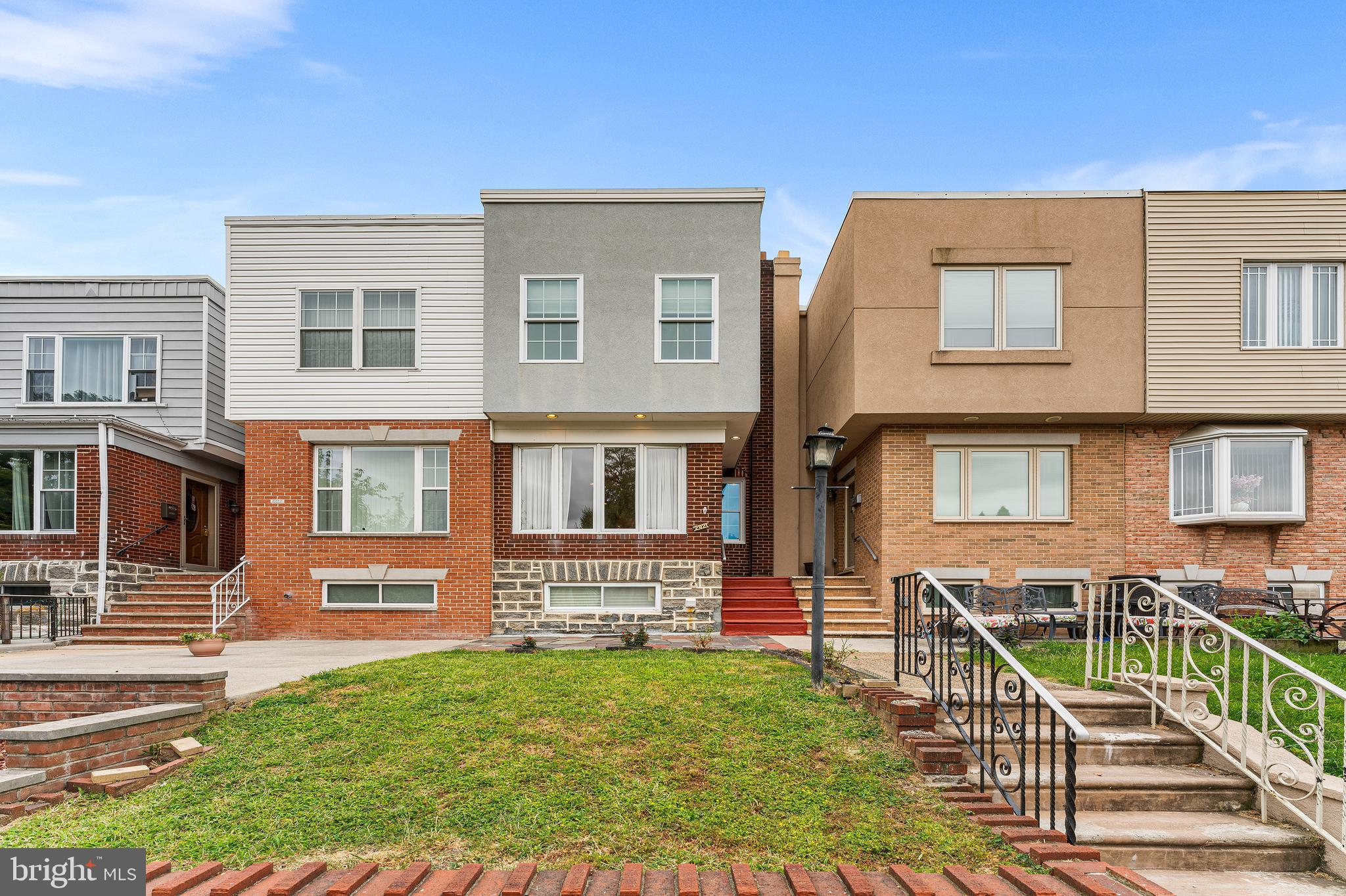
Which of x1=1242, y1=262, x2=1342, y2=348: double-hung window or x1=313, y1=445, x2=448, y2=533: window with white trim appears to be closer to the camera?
x1=1242, y1=262, x2=1342, y2=348: double-hung window

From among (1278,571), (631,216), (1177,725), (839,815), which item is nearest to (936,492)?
(1278,571)

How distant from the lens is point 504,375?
1457 cm

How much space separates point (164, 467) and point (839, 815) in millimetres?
17142

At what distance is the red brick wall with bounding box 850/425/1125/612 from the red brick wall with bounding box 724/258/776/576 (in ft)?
16.2

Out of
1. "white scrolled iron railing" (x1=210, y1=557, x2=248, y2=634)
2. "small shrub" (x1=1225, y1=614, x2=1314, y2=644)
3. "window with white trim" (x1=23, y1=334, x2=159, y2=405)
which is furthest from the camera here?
"window with white trim" (x1=23, y1=334, x2=159, y2=405)

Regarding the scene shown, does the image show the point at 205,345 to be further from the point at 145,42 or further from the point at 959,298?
the point at 959,298

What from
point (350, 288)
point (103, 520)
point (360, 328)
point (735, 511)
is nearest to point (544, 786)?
point (360, 328)

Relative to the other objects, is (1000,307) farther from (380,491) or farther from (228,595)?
(228,595)

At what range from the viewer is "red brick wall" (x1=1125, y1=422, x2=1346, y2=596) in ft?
49.0

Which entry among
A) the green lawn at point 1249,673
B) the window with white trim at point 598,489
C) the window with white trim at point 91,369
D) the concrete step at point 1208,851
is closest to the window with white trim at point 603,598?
the window with white trim at point 598,489

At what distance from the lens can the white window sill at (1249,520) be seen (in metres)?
14.6

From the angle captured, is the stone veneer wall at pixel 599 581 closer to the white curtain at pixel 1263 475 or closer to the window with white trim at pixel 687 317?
the window with white trim at pixel 687 317

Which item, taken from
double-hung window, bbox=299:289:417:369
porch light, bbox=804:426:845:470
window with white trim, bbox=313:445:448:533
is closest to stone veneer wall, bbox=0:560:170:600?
window with white trim, bbox=313:445:448:533

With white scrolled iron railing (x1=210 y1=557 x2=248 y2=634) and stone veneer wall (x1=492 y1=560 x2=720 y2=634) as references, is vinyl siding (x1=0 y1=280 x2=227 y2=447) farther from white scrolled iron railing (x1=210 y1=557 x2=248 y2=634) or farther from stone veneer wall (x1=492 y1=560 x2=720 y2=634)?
stone veneer wall (x1=492 y1=560 x2=720 y2=634)
